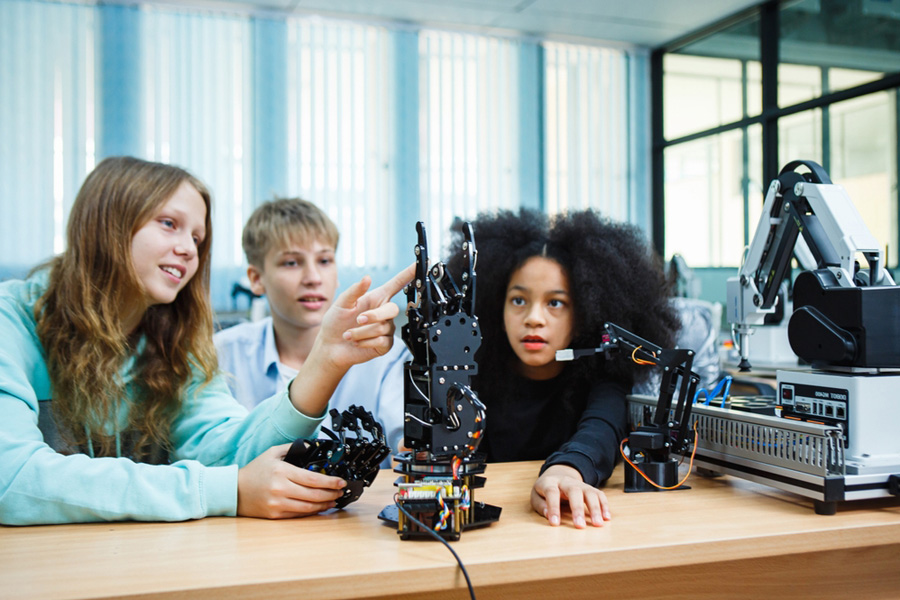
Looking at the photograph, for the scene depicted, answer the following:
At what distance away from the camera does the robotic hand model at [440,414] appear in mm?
1059

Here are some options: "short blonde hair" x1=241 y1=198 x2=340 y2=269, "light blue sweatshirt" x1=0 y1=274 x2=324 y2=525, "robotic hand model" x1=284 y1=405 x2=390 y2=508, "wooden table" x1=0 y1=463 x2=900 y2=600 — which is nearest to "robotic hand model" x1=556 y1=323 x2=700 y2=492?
"wooden table" x1=0 y1=463 x2=900 y2=600

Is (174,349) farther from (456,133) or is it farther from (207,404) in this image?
(456,133)

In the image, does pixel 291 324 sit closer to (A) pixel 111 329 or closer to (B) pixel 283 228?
(B) pixel 283 228

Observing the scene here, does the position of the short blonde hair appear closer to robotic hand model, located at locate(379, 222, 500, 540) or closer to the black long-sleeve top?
the black long-sleeve top

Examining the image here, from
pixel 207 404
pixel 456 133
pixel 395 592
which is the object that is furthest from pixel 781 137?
pixel 395 592

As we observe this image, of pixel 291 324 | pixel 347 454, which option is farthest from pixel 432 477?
pixel 291 324

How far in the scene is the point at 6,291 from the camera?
135 cm

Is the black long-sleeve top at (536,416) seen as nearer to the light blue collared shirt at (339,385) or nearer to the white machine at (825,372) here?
the white machine at (825,372)

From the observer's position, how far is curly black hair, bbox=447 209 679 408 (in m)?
1.81

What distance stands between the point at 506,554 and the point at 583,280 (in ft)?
3.10

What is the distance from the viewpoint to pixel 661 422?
144cm

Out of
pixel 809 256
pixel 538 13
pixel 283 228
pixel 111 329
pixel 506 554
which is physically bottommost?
pixel 506 554

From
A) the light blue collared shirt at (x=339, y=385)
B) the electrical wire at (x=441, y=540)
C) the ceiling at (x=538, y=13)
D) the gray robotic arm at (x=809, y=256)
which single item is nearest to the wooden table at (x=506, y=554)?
the electrical wire at (x=441, y=540)

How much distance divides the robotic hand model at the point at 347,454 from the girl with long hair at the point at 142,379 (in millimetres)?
31
